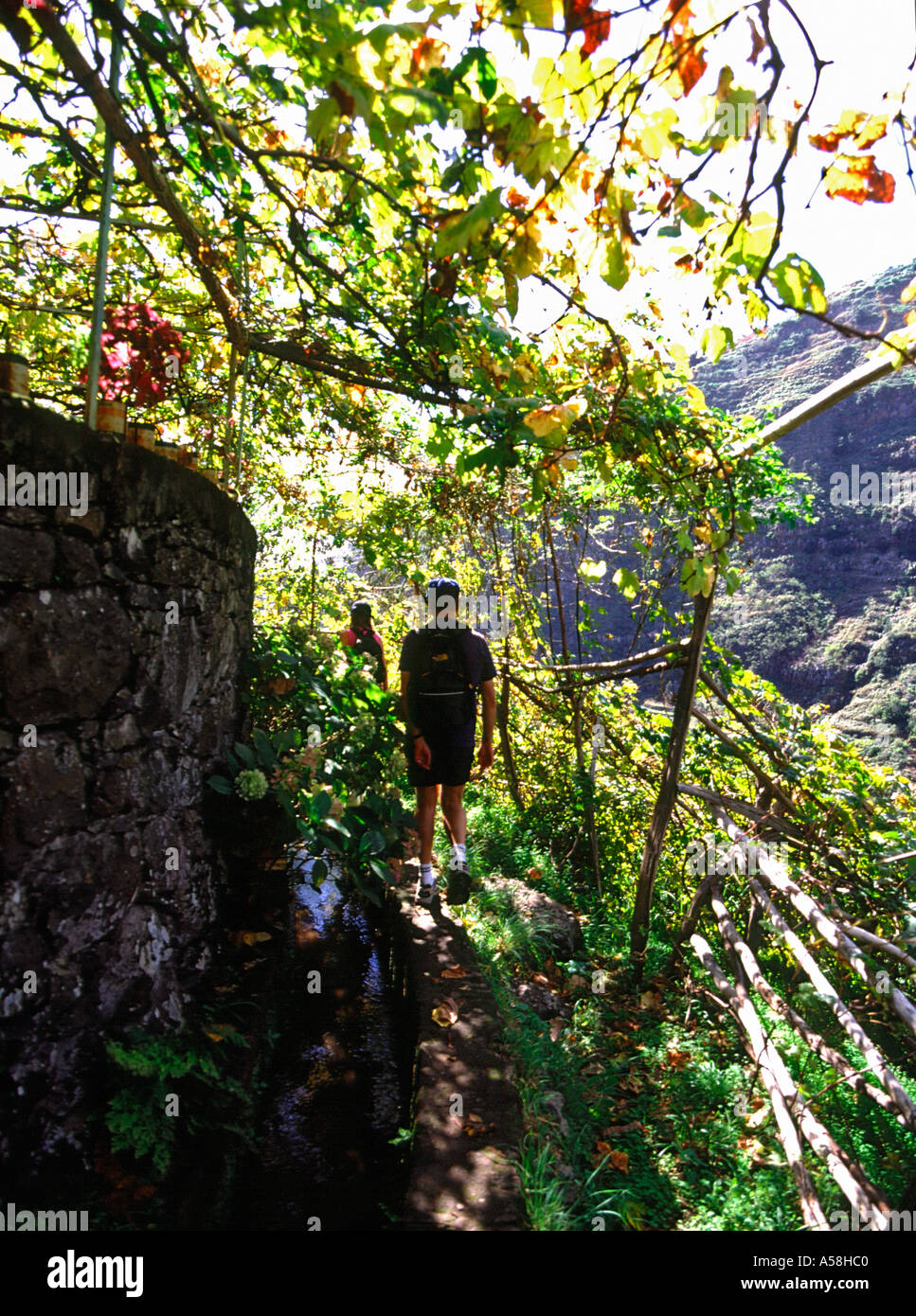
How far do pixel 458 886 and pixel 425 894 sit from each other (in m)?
0.19

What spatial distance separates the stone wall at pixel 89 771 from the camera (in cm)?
207

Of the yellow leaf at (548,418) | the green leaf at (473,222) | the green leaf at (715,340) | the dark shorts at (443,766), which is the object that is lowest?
the dark shorts at (443,766)

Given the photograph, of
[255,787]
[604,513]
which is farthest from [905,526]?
[255,787]

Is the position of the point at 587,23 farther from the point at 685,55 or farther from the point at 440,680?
the point at 440,680

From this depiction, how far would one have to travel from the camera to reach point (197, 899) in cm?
305

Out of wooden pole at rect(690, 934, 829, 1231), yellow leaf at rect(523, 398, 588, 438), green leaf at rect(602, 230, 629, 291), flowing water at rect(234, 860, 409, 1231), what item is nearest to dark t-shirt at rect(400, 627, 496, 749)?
flowing water at rect(234, 860, 409, 1231)

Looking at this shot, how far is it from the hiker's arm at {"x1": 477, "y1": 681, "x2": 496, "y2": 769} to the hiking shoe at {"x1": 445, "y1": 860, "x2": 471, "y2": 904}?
627mm

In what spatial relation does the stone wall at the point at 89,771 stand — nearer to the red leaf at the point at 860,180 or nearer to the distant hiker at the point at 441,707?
the distant hiker at the point at 441,707

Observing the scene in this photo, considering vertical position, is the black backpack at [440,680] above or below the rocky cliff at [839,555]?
below

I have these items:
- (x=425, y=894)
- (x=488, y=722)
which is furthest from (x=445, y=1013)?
(x=488, y=722)

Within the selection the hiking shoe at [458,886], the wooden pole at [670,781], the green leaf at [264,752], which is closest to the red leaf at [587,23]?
the wooden pole at [670,781]

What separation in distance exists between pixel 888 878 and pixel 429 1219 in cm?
276

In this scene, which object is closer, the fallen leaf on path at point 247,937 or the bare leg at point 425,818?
the fallen leaf on path at point 247,937

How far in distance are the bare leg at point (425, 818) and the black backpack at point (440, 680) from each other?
404 millimetres
